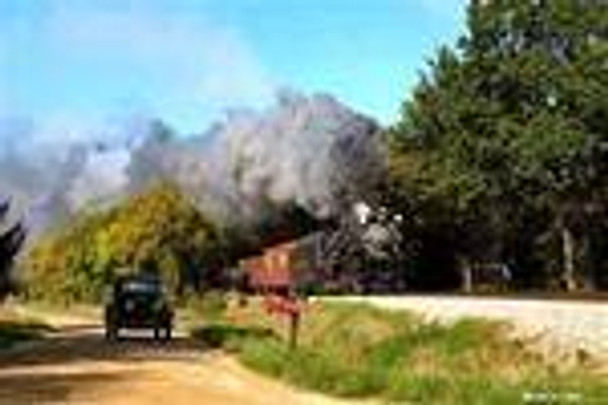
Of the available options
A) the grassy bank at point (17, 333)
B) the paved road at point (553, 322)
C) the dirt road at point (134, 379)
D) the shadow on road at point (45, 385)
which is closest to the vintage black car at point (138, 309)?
the grassy bank at point (17, 333)

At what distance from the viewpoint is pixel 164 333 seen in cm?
5747

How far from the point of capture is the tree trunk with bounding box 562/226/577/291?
302ft

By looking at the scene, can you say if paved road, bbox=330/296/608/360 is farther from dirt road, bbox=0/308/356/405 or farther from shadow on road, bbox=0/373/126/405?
shadow on road, bbox=0/373/126/405

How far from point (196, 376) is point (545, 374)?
6675mm

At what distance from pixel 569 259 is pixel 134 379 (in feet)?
203

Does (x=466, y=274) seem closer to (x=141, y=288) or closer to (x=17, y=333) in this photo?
(x=17, y=333)

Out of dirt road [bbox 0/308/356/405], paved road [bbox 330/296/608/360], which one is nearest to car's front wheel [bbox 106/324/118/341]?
dirt road [bbox 0/308/356/405]

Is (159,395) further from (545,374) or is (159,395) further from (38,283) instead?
(38,283)

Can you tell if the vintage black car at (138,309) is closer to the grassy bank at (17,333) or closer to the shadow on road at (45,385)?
the grassy bank at (17,333)

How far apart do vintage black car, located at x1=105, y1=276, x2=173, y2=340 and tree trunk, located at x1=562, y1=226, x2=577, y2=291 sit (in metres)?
Answer: 36.1

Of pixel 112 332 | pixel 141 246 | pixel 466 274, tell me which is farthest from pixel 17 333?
pixel 141 246

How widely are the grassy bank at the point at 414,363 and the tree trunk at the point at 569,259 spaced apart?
3923cm

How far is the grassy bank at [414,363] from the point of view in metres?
29.0

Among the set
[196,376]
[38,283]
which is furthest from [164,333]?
[38,283]
